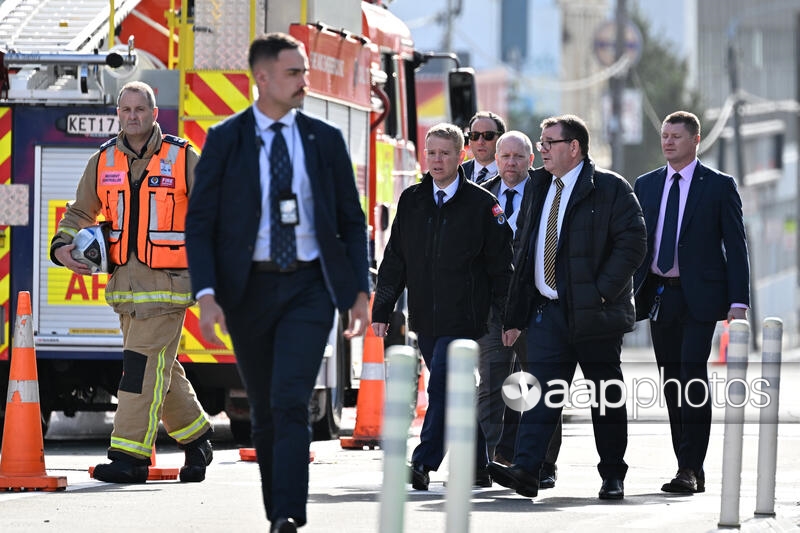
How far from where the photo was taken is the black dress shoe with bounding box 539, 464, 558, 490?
10.6 metres

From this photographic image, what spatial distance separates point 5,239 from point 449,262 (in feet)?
12.6

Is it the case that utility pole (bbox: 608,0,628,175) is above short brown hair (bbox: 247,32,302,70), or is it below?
above

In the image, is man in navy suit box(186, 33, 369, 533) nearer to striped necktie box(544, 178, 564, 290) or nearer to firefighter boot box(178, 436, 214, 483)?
striped necktie box(544, 178, 564, 290)

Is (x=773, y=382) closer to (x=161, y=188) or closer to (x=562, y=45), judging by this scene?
(x=161, y=188)

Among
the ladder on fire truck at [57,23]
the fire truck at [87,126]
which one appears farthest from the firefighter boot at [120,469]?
the ladder on fire truck at [57,23]

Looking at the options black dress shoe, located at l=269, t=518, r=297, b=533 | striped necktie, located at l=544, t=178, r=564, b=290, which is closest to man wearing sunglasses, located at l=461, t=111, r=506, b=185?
striped necktie, located at l=544, t=178, r=564, b=290

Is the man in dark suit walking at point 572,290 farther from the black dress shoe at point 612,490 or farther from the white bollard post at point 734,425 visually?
the white bollard post at point 734,425

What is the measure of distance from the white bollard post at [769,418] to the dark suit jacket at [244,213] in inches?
81.4

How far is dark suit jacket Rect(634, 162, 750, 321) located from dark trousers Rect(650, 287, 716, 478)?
0.35 ft

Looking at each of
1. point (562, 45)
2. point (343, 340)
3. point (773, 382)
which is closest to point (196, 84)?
point (343, 340)

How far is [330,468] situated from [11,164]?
2882 mm

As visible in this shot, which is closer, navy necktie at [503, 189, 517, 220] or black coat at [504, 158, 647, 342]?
black coat at [504, 158, 647, 342]

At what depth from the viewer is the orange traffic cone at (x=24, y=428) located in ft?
32.8

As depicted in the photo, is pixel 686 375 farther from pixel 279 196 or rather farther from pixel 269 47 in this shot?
pixel 269 47
